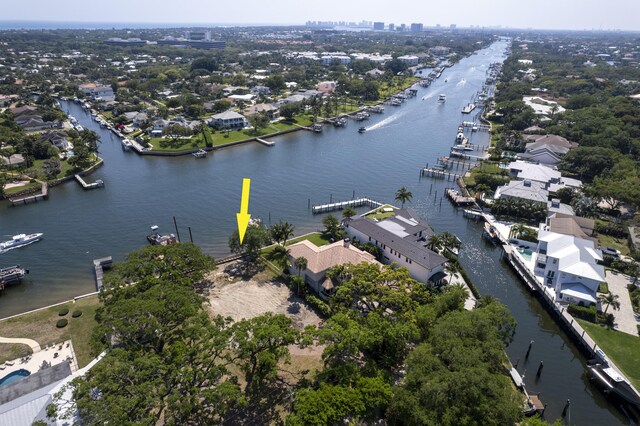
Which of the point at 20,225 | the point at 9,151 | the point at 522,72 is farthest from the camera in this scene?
the point at 522,72

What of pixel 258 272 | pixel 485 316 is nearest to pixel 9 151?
pixel 258 272

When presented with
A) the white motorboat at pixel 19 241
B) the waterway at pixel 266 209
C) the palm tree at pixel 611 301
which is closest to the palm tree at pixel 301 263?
the waterway at pixel 266 209

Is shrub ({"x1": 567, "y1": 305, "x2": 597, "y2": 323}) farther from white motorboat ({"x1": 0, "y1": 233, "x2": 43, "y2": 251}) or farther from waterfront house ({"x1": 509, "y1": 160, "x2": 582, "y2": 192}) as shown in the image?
white motorboat ({"x1": 0, "y1": 233, "x2": 43, "y2": 251})

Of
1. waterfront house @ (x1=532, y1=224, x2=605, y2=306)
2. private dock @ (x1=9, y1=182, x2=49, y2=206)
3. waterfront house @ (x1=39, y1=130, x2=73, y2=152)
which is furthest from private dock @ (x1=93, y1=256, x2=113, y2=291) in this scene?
waterfront house @ (x1=532, y1=224, x2=605, y2=306)

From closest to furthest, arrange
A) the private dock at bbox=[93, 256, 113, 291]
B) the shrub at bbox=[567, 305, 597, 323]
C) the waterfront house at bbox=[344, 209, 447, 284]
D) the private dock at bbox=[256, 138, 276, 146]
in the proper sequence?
the shrub at bbox=[567, 305, 597, 323], the waterfront house at bbox=[344, 209, 447, 284], the private dock at bbox=[93, 256, 113, 291], the private dock at bbox=[256, 138, 276, 146]

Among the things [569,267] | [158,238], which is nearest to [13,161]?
[158,238]

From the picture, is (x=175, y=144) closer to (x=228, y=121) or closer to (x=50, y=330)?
(x=228, y=121)

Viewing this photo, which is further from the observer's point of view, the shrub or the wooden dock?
the wooden dock

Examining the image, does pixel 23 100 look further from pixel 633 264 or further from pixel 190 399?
pixel 633 264
